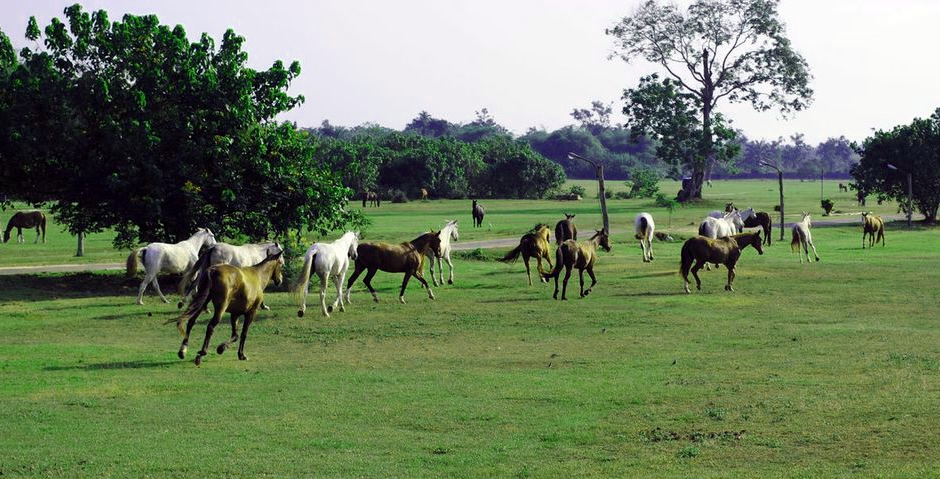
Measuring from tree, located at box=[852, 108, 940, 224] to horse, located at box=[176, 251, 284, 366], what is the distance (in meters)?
55.7

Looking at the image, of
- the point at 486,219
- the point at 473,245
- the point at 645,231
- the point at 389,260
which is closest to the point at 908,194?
the point at 486,219

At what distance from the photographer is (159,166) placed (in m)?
30.1

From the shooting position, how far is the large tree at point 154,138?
29.7 metres

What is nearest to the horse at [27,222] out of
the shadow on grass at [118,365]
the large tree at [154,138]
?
the large tree at [154,138]

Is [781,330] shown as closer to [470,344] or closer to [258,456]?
[470,344]

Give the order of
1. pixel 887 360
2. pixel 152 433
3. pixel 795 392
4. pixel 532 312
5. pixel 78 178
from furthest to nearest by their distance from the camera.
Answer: pixel 78 178, pixel 532 312, pixel 887 360, pixel 795 392, pixel 152 433

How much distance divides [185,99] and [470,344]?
13.6 meters

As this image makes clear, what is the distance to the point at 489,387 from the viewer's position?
16.7 meters

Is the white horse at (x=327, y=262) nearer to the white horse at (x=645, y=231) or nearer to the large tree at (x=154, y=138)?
the large tree at (x=154, y=138)

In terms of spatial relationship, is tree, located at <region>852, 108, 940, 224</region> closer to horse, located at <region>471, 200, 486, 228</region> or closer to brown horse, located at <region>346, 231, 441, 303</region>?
horse, located at <region>471, 200, 486, 228</region>

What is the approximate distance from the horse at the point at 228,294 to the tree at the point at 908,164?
55.7m

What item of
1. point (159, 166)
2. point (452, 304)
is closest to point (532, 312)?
point (452, 304)

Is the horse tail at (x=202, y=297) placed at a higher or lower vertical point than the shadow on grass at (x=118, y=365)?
higher

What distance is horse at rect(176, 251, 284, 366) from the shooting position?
58.1ft
